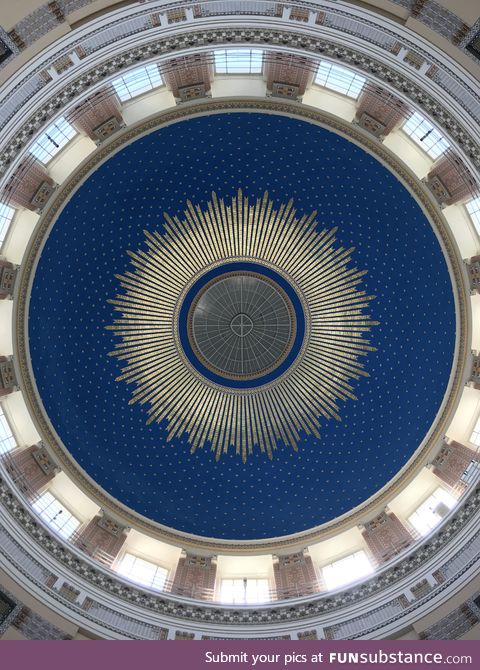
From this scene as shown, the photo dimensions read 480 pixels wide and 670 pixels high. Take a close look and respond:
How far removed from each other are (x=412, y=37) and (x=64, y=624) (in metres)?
18.7

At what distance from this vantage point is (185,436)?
23469mm

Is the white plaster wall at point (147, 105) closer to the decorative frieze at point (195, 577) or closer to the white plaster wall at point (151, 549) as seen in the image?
the white plaster wall at point (151, 549)

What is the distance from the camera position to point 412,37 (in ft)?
46.5

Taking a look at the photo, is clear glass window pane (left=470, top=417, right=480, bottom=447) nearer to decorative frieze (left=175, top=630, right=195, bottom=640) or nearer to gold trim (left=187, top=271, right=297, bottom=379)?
gold trim (left=187, top=271, right=297, bottom=379)

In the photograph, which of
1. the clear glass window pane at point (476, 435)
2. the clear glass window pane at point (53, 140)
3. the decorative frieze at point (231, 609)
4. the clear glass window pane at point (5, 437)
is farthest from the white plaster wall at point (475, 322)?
the clear glass window pane at point (5, 437)

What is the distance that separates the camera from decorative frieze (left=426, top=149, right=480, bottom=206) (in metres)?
17.4

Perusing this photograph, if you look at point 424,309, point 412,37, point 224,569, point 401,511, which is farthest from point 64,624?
point 412,37

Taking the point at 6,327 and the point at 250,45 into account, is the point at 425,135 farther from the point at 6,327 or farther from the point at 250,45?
the point at 6,327

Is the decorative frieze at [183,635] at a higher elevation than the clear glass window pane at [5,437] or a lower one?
lower

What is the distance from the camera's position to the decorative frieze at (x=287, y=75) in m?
17.3

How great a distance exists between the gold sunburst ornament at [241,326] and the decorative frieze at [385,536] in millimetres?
4424

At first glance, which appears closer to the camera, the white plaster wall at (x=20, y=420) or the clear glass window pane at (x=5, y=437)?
the clear glass window pane at (x=5, y=437)

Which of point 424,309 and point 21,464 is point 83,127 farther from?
point 424,309

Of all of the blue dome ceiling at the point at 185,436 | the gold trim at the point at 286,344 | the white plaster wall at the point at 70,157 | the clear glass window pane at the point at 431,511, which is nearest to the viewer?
the white plaster wall at the point at 70,157
